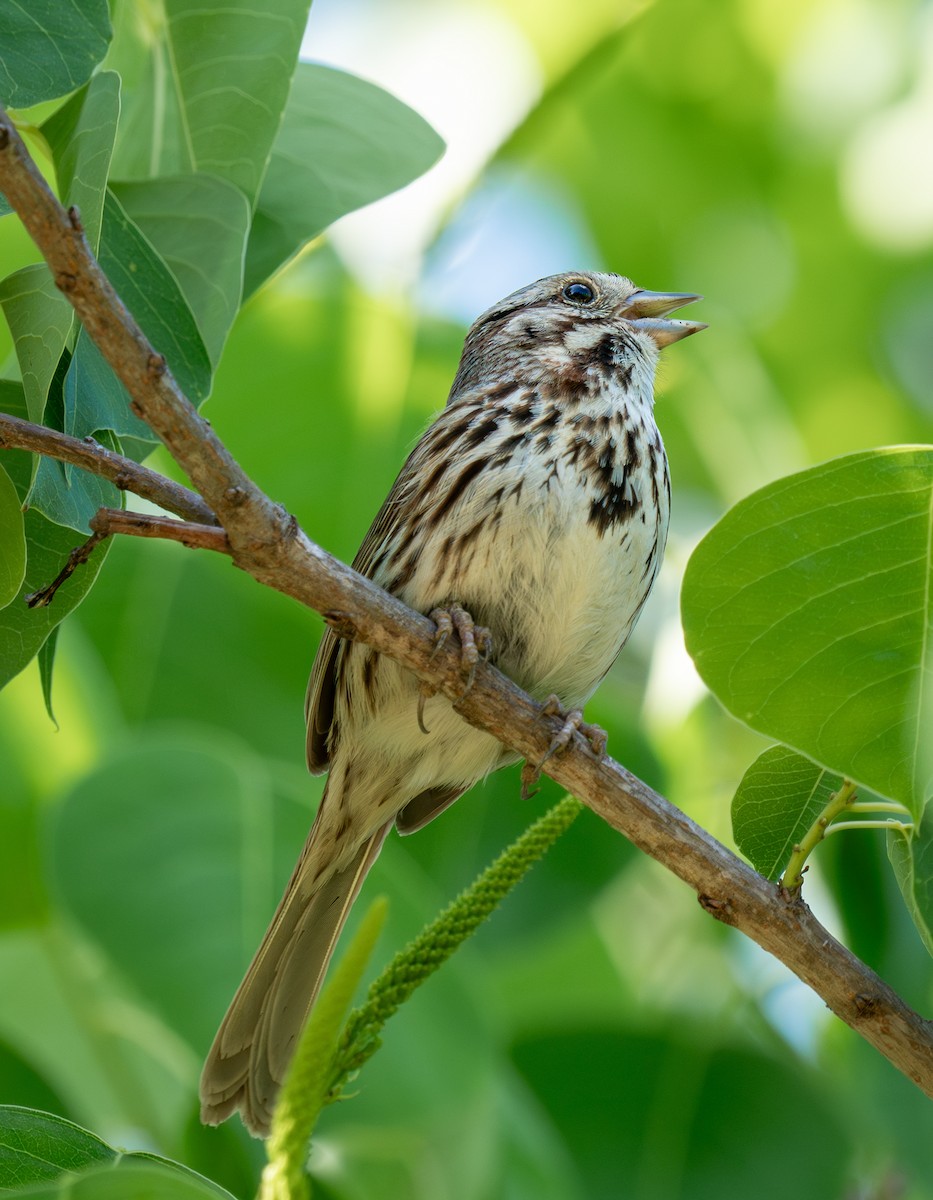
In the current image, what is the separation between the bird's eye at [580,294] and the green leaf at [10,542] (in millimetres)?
2333

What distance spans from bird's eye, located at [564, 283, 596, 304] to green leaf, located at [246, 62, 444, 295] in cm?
152

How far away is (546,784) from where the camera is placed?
3.77 meters

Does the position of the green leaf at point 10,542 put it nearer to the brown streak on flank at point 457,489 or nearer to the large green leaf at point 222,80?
the large green leaf at point 222,80

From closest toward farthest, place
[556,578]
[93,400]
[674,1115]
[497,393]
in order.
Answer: [93,400] < [674,1115] < [556,578] < [497,393]

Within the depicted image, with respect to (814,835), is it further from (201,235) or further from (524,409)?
(524,409)

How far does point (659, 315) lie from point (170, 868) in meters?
2.07

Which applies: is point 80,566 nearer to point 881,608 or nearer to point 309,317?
point 881,608

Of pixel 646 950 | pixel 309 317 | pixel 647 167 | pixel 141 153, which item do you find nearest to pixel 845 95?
pixel 647 167

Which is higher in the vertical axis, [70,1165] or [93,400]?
[93,400]

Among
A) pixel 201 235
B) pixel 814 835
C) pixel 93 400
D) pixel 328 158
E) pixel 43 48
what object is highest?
pixel 328 158

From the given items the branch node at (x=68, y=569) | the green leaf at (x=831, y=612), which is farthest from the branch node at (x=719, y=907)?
the branch node at (x=68, y=569)

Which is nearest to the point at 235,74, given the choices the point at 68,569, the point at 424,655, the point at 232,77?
the point at 232,77

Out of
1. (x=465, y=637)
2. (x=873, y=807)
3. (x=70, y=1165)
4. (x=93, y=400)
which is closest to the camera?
(x=70, y=1165)

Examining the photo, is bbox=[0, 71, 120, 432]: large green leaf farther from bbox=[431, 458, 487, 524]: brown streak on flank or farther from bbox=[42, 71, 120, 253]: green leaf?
bbox=[431, 458, 487, 524]: brown streak on flank
